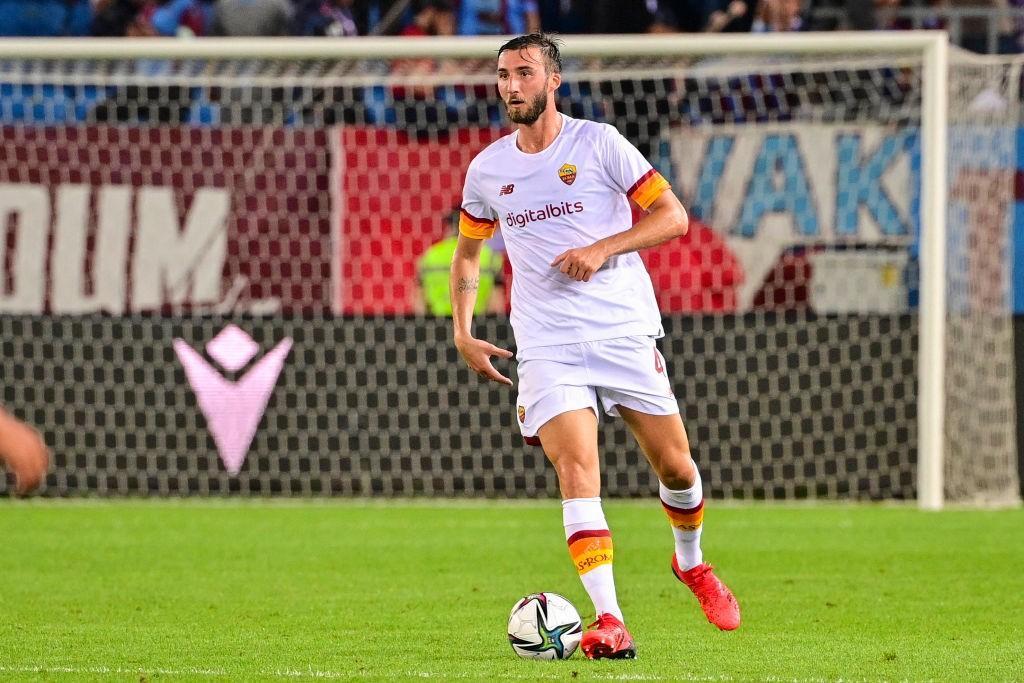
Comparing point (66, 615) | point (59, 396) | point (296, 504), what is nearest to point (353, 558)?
point (66, 615)

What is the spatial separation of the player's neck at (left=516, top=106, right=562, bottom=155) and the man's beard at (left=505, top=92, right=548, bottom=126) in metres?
0.05

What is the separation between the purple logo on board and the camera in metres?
12.6

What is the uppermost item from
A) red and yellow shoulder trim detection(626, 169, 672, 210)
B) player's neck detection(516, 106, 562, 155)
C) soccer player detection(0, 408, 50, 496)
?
player's neck detection(516, 106, 562, 155)

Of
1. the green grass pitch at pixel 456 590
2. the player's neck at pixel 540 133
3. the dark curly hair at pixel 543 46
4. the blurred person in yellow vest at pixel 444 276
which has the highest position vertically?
the dark curly hair at pixel 543 46

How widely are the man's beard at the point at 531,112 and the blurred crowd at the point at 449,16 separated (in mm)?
8911

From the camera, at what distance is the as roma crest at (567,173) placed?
6312mm

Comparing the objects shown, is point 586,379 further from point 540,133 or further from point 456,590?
point 456,590

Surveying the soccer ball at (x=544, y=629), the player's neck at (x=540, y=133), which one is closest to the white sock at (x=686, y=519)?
the soccer ball at (x=544, y=629)

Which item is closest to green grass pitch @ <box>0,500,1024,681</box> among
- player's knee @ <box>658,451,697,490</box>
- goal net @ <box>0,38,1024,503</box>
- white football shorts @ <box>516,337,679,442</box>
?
goal net @ <box>0,38,1024,503</box>

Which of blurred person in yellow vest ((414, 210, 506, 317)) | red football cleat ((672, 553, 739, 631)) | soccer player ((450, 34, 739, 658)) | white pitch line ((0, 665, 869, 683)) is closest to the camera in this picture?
white pitch line ((0, 665, 869, 683))

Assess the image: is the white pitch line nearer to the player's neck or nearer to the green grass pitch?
the green grass pitch

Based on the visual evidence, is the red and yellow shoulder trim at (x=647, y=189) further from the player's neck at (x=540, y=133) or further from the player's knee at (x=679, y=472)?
the player's knee at (x=679, y=472)

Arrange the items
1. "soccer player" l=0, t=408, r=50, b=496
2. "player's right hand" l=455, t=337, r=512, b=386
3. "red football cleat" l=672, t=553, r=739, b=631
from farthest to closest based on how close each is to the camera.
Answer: "red football cleat" l=672, t=553, r=739, b=631, "player's right hand" l=455, t=337, r=512, b=386, "soccer player" l=0, t=408, r=50, b=496

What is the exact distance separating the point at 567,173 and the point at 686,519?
1511 mm
